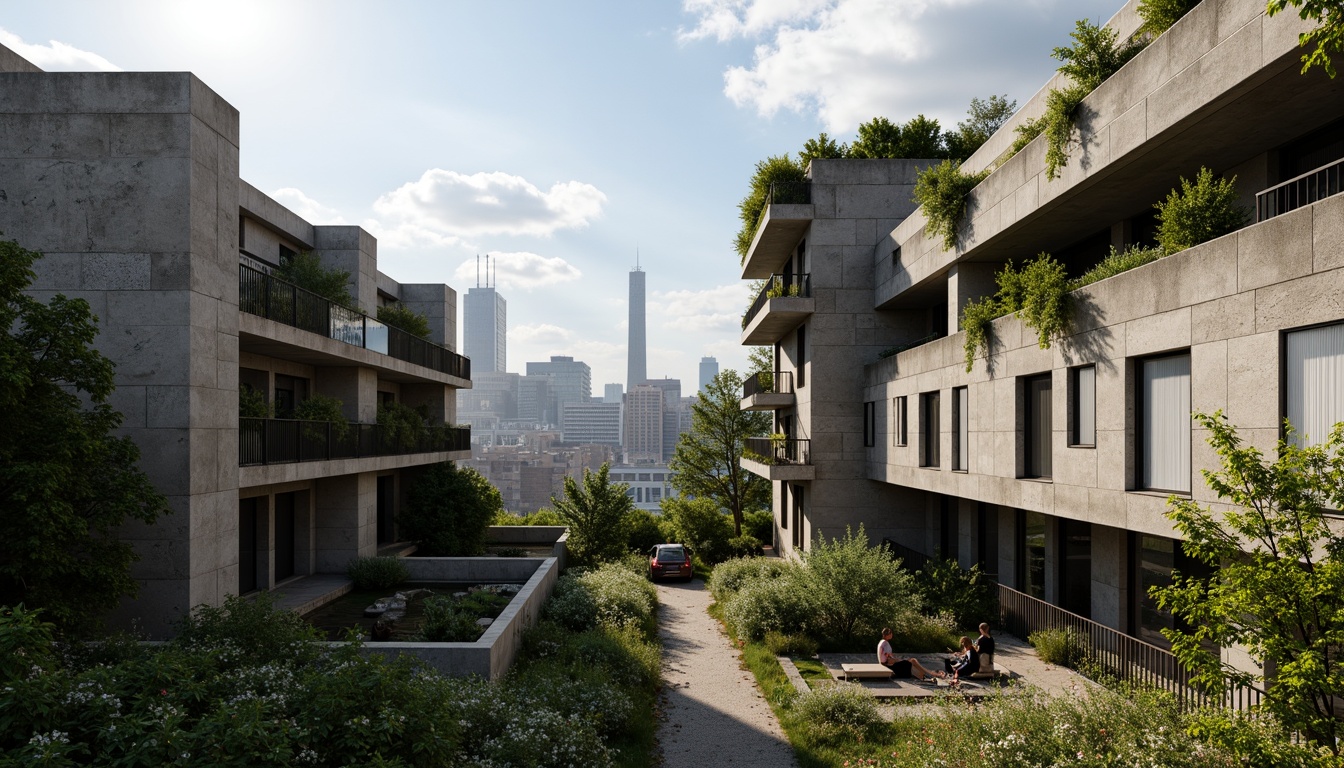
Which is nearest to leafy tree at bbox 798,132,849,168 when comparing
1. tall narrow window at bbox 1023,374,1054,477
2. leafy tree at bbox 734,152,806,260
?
leafy tree at bbox 734,152,806,260

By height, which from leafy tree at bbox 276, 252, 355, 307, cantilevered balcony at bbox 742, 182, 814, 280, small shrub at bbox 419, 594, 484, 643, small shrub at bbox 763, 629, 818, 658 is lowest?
small shrub at bbox 763, 629, 818, 658

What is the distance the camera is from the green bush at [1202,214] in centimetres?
1263

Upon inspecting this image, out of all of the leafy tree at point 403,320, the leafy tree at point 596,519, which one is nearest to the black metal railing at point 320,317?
the leafy tree at point 403,320

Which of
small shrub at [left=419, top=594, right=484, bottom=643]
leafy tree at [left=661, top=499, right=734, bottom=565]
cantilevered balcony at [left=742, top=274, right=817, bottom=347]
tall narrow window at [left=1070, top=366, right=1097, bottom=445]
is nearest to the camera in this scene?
small shrub at [left=419, top=594, right=484, bottom=643]

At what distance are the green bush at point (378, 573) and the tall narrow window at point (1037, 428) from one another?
1684 centimetres

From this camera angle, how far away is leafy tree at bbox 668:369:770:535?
134ft

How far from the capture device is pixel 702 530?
35156 millimetres

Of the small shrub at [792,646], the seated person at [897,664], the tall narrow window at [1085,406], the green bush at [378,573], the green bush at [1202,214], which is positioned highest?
the green bush at [1202,214]

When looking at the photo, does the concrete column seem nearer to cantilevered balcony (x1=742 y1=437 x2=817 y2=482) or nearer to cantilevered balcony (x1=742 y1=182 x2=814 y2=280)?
cantilevered balcony (x1=742 y1=182 x2=814 y2=280)

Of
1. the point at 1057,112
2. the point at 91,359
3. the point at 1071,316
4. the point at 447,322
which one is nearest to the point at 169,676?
the point at 91,359

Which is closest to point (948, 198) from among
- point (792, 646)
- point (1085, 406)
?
point (1085, 406)

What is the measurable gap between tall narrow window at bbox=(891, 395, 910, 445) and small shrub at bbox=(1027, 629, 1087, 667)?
338 inches

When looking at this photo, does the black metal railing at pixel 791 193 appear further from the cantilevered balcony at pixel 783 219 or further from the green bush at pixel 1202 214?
the green bush at pixel 1202 214

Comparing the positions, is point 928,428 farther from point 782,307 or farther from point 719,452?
point 719,452
